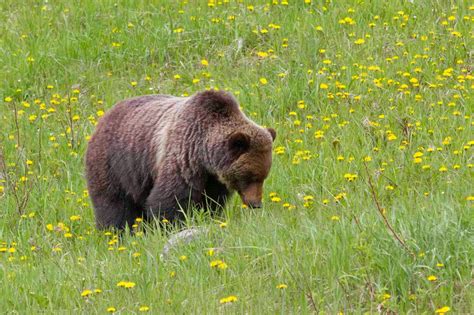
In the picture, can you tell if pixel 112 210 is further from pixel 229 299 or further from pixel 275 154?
pixel 229 299

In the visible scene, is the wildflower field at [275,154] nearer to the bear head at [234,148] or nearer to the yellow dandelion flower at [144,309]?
the yellow dandelion flower at [144,309]

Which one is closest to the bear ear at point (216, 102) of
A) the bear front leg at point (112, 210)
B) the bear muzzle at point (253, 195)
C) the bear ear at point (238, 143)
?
the bear ear at point (238, 143)

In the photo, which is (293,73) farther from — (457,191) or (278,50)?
(457,191)

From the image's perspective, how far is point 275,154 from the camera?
8.88 m

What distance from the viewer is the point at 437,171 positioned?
7.93m

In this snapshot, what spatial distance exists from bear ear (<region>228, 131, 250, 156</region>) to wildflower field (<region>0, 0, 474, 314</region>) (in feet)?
1.41

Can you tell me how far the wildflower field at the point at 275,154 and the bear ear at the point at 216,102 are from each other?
764 millimetres

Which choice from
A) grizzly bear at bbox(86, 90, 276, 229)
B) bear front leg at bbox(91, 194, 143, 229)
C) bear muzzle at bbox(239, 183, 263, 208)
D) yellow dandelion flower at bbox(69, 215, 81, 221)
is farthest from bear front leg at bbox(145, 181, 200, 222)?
yellow dandelion flower at bbox(69, 215, 81, 221)

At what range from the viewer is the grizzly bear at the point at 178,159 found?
7.73 meters

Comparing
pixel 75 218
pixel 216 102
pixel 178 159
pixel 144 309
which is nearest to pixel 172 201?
pixel 178 159

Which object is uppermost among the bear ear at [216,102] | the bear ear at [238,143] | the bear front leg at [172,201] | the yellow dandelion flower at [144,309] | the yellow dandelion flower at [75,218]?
the bear ear at [216,102]

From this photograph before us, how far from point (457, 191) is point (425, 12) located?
4.61 metres

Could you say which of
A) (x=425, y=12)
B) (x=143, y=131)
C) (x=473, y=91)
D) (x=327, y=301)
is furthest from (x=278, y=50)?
(x=327, y=301)

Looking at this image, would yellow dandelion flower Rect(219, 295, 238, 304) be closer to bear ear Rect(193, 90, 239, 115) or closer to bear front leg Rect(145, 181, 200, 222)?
bear front leg Rect(145, 181, 200, 222)
